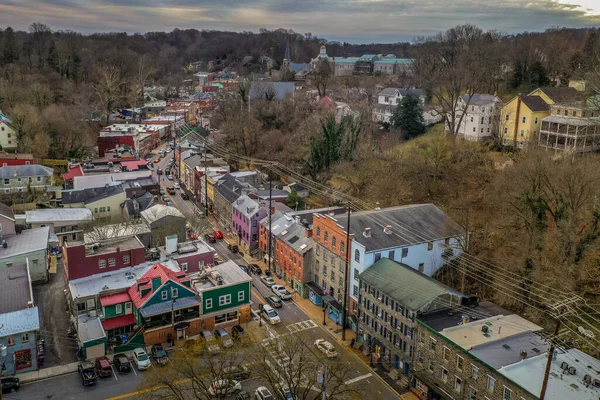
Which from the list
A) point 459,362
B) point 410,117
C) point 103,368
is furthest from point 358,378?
point 410,117

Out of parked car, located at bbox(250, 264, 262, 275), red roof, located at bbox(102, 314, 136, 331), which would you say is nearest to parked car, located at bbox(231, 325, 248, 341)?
red roof, located at bbox(102, 314, 136, 331)

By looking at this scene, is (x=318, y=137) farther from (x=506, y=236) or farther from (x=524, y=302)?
(x=524, y=302)

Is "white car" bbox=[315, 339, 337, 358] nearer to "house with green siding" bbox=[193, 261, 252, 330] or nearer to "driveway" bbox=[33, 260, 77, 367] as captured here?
"house with green siding" bbox=[193, 261, 252, 330]

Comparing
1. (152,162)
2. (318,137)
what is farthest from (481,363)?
(152,162)

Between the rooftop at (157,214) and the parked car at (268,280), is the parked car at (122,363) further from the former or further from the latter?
the rooftop at (157,214)

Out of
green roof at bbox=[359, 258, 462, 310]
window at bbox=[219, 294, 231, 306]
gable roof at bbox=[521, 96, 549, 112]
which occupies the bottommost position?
window at bbox=[219, 294, 231, 306]

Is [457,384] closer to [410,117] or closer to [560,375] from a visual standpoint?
[560,375]
